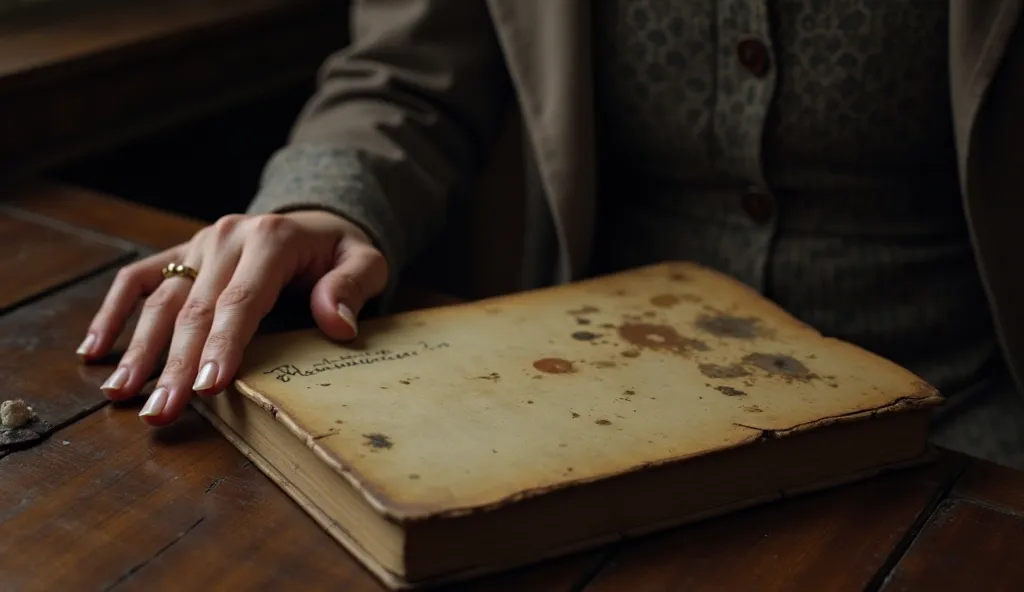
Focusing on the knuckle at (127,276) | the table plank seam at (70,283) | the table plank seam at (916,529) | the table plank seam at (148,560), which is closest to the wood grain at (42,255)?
the table plank seam at (70,283)

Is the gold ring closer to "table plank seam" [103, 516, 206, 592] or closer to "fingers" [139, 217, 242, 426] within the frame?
"fingers" [139, 217, 242, 426]

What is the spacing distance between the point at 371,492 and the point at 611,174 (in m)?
0.67

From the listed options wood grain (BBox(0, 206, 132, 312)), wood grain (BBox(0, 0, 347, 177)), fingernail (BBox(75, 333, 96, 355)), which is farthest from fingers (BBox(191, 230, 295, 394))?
wood grain (BBox(0, 0, 347, 177))

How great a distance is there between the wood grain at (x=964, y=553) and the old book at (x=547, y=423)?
0.05m

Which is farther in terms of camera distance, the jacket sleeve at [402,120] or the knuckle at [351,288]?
the jacket sleeve at [402,120]

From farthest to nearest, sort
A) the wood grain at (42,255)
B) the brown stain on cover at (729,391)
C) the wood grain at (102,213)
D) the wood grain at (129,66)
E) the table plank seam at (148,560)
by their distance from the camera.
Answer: the wood grain at (129,66) < the wood grain at (102,213) < the wood grain at (42,255) < the brown stain on cover at (729,391) < the table plank seam at (148,560)

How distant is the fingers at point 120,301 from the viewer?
76cm

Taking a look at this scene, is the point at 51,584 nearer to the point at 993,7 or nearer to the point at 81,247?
the point at 81,247

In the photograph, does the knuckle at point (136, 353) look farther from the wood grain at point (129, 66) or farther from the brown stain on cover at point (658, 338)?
the wood grain at point (129, 66)

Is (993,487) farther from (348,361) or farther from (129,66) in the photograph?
(129,66)

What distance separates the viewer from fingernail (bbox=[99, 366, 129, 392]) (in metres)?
0.70

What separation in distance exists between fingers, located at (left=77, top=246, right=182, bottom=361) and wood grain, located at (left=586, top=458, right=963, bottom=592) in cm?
40

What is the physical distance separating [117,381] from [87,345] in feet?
0.23

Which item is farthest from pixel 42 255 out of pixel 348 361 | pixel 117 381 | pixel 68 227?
pixel 348 361
